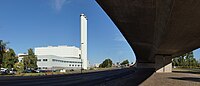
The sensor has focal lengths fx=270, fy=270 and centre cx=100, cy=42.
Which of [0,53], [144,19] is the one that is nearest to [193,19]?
[144,19]

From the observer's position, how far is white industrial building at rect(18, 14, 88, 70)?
5037 inches

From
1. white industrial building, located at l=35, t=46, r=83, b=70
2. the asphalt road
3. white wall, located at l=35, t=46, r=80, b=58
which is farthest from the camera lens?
white wall, located at l=35, t=46, r=80, b=58

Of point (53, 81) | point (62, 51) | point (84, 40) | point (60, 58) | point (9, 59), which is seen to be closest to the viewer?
point (53, 81)

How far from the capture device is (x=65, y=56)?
158 m

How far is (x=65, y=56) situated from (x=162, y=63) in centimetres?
10776

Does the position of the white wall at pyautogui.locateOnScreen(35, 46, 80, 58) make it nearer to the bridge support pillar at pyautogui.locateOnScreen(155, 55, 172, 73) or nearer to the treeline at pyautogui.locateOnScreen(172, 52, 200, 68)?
the treeline at pyautogui.locateOnScreen(172, 52, 200, 68)

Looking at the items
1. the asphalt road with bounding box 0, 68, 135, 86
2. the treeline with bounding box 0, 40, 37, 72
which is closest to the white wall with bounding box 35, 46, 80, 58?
the treeline with bounding box 0, 40, 37, 72

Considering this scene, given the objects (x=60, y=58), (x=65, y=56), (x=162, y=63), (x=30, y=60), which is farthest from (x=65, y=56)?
(x=162, y=63)

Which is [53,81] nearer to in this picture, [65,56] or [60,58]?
[60,58]

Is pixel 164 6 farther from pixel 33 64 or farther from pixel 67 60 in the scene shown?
pixel 67 60

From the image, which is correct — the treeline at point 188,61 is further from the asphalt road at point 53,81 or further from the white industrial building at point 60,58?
the asphalt road at point 53,81

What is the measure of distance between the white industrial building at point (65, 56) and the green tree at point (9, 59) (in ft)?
85.6

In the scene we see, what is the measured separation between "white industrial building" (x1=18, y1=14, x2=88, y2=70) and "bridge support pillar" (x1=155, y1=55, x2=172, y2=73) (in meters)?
67.7

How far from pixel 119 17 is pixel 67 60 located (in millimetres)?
133307
